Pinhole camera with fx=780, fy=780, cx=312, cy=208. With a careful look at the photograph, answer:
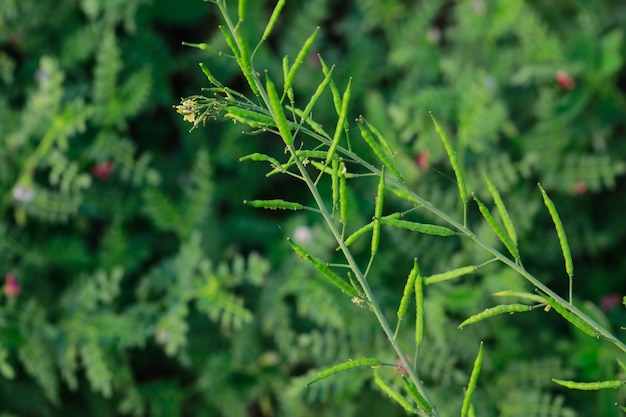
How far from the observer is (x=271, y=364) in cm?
194

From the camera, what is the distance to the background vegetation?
177 cm

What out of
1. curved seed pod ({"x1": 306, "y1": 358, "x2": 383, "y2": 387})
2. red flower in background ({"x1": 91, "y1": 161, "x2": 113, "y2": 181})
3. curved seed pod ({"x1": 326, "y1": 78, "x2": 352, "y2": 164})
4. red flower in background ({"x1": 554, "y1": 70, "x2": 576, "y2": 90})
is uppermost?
curved seed pod ({"x1": 326, "y1": 78, "x2": 352, "y2": 164})

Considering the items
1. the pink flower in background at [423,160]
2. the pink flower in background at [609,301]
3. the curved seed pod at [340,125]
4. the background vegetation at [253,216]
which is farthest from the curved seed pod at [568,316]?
the pink flower in background at [609,301]

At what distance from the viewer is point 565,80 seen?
2.07 m

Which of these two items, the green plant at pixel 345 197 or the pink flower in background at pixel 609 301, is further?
the pink flower in background at pixel 609 301

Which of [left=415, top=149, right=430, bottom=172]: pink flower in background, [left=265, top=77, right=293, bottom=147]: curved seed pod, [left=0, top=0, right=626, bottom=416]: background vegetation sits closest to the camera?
[left=265, top=77, right=293, bottom=147]: curved seed pod

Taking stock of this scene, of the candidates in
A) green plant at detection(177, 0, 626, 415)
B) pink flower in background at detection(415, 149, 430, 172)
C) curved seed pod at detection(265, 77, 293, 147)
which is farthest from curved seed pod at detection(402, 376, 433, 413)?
pink flower in background at detection(415, 149, 430, 172)

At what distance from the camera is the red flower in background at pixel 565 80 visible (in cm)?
206

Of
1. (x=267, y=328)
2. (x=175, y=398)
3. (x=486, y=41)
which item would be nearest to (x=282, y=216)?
(x=267, y=328)

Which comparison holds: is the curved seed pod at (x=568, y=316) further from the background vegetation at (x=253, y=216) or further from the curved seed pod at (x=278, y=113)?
the background vegetation at (x=253, y=216)

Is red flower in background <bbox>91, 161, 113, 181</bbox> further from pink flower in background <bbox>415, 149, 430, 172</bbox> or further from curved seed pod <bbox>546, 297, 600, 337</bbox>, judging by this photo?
curved seed pod <bbox>546, 297, 600, 337</bbox>

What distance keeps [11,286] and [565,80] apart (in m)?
1.49

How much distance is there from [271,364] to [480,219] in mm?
672

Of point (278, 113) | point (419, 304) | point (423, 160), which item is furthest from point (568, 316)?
point (423, 160)
